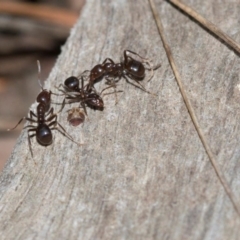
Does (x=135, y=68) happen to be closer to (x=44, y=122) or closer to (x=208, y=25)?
(x=208, y=25)

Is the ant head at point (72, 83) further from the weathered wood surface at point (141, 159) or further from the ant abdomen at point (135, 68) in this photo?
the ant abdomen at point (135, 68)

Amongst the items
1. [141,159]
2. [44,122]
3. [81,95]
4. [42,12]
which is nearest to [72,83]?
[81,95]

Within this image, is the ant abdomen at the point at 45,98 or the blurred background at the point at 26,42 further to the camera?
the blurred background at the point at 26,42

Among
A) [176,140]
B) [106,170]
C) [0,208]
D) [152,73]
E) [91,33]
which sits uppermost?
[91,33]

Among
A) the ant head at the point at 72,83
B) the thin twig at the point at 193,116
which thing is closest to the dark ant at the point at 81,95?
the ant head at the point at 72,83

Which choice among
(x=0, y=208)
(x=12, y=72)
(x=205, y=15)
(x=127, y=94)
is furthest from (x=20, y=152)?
(x=12, y=72)

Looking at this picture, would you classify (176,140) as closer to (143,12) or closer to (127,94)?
(127,94)
